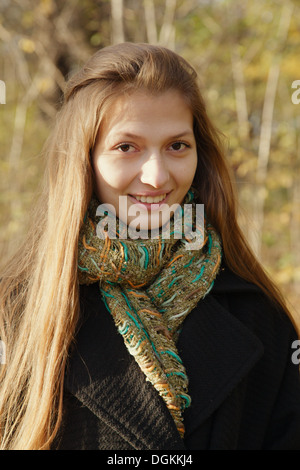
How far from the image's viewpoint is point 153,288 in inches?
65.5

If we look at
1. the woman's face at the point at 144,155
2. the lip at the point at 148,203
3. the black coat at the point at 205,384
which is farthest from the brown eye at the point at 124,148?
the black coat at the point at 205,384

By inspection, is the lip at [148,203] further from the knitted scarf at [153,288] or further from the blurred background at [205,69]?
the blurred background at [205,69]

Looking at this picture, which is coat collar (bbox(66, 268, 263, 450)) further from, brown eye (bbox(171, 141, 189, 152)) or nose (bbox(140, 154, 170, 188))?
brown eye (bbox(171, 141, 189, 152))

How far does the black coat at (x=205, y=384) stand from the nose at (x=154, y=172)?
1.36ft

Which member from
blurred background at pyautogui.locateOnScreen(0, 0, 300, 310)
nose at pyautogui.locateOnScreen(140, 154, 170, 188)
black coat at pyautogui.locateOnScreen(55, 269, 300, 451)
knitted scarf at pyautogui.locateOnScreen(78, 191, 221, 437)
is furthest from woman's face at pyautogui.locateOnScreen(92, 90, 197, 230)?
blurred background at pyautogui.locateOnScreen(0, 0, 300, 310)

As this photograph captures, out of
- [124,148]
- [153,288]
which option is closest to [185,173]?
[124,148]

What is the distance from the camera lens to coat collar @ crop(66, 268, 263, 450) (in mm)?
1462

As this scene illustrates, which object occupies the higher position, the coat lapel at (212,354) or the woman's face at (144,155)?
the woman's face at (144,155)

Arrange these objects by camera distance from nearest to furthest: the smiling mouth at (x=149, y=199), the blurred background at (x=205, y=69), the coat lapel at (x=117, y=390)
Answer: the coat lapel at (x=117, y=390) < the smiling mouth at (x=149, y=199) < the blurred background at (x=205, y=69)

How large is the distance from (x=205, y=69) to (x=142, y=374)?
3.62 m

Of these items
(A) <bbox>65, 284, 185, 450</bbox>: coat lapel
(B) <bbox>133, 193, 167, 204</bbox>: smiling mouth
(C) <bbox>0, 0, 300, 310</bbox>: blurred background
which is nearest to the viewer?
(A) <bbox>65, 284, 185, 450</bbox>: coat lapel

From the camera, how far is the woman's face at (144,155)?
59.3 inches
